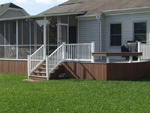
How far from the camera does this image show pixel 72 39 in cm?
1599

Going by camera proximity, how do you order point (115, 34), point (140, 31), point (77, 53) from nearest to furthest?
point (77, 53) < point (140, 31) < point (115, 34)

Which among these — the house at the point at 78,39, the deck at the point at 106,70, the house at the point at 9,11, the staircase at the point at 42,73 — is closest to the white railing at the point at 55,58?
the house at the point at 78,39

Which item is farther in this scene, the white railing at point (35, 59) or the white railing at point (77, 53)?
the white railing at point (35, 59)

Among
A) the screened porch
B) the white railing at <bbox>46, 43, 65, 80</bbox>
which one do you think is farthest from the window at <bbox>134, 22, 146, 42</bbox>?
the white railing at <bbox>46, 43, 65, 80</bbox>

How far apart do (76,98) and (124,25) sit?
7553mm

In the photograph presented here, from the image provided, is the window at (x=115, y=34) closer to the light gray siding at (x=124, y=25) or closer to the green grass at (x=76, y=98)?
the light gray siding at (x=124, y=25)

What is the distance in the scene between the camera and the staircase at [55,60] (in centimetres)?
1254

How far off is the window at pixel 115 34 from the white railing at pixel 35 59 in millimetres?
4169

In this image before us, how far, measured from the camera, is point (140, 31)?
1390cm

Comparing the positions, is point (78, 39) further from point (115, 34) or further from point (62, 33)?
point (115, 34)

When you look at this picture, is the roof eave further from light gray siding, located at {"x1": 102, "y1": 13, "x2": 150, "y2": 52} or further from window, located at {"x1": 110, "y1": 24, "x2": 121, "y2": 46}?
window, located at {"x1": 110, "y1": 24, "x2": 121, "y2": 46}

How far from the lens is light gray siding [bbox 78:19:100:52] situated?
15.2 meters

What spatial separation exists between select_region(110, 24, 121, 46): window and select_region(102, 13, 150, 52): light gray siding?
19 cm

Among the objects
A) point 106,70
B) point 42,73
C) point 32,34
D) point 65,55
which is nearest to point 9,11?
point 32,34
